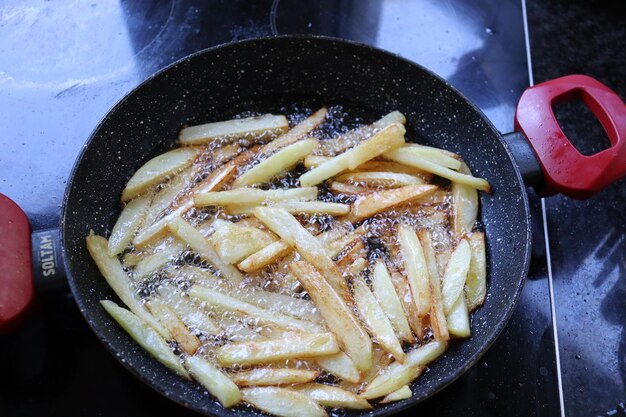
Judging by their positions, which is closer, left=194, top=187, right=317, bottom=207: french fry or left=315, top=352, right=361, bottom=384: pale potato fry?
left=315, top=352, right=361, bottom=384: pale potato fry

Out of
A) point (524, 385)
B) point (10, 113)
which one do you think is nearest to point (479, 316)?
point (524, 385)

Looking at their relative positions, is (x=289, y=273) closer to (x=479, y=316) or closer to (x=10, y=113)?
(x=479, y=316)

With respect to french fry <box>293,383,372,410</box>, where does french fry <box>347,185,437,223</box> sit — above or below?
above

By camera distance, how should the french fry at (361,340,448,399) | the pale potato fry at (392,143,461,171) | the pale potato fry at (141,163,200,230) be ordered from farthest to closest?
1. the pale potato fry at (392,143,461,171)
2. the pale potato fry at (141,163,200,230)
3. the french fry at (361,340,448,399)

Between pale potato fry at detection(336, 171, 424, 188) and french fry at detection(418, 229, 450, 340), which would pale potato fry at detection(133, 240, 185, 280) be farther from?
french fry at detection(418, 229, 450, 340)

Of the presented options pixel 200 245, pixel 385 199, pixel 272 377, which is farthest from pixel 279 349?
pixel 385 199

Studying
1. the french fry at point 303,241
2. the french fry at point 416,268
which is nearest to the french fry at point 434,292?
the french fry at point 416,268

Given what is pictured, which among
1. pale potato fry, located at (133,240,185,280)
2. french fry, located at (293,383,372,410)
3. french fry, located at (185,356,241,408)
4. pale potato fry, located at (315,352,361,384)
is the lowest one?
french fry, located at (293,383,372,410)

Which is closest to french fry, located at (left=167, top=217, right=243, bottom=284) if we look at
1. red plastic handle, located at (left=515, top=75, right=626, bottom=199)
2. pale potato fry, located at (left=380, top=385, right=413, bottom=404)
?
pale potato fry, located at (left=380, top=385, right=413, bottom=404)
